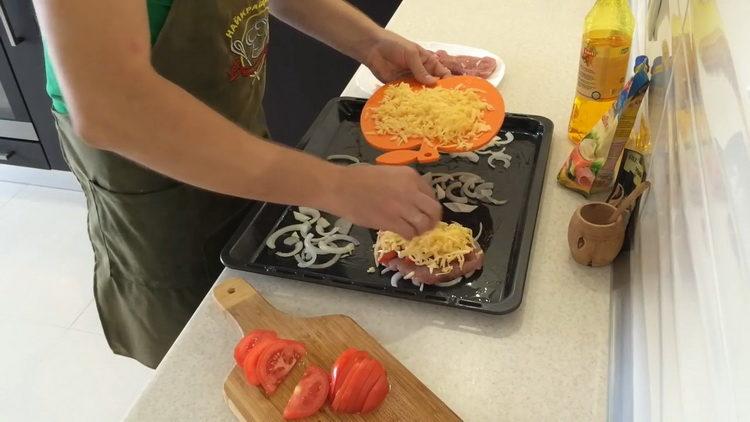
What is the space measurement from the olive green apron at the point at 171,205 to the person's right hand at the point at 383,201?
0.94 feet

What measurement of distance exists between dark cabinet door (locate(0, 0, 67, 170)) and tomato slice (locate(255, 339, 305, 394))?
1.61 m

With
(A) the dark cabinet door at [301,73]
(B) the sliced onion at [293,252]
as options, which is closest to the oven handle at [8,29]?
(A) the dark cabinet door at [301,73]

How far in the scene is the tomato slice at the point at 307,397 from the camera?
633 millimetres

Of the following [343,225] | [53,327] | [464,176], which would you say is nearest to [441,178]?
[464,176]

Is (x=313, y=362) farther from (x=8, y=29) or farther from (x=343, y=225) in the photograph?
(x=8, y=29)

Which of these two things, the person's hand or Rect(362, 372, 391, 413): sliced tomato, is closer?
Rect(362, 372, 391, 413): sliced tomato

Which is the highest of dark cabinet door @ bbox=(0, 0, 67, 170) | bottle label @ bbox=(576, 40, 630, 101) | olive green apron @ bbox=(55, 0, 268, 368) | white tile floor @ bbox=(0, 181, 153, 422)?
bottle label @ bbox=(576, 40, 630, 101)

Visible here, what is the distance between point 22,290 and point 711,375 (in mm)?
2008

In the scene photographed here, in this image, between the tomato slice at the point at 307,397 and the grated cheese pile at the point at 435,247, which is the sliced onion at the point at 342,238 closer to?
the grated cheese pile at the point at 435,247

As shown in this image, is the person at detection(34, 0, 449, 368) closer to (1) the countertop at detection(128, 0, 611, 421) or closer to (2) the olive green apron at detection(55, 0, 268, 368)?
(2) the olive green apron at detection(55, 0, 268, 368)

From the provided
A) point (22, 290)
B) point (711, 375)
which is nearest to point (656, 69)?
point (711, 375)

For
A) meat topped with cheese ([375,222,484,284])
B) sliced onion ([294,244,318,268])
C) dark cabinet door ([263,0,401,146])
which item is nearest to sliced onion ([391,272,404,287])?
meat topped with cheese ([375,222,484,284])

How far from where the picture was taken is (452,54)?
1.26m

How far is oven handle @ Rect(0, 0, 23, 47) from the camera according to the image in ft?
6.05
